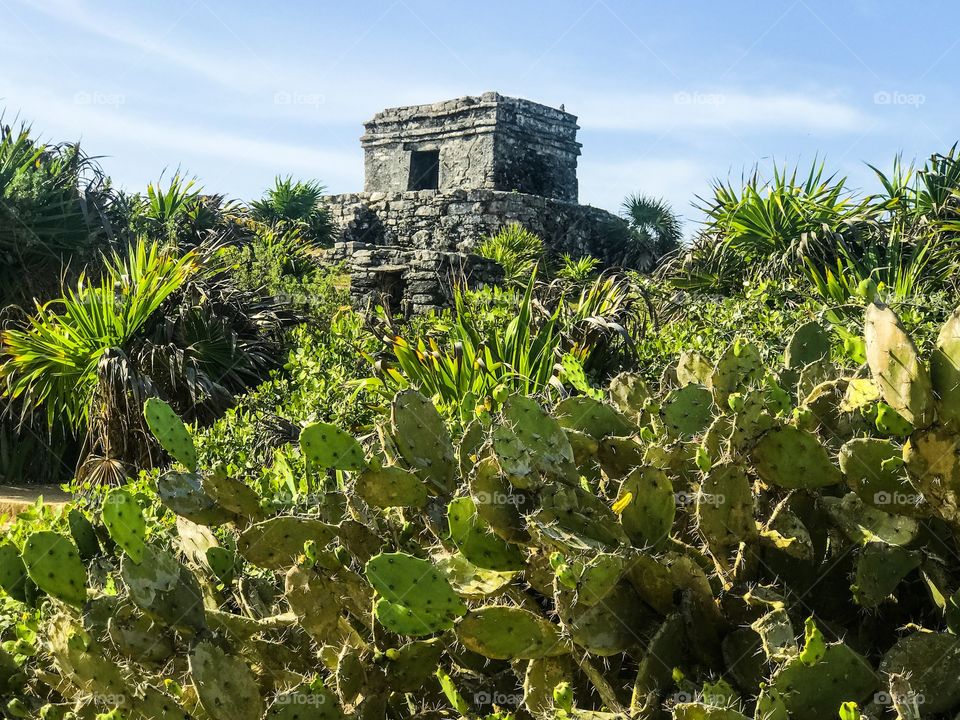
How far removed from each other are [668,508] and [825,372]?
1.06m

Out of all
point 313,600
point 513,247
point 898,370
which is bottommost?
point 313,600

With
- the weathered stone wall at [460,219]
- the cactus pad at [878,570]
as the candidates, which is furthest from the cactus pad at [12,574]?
the weathered stone wall at [460,219]

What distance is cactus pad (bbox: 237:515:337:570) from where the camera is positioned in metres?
2.54

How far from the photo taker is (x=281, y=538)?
2559mm

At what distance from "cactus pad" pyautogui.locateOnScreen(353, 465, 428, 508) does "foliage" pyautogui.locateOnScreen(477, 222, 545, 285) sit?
11.9m

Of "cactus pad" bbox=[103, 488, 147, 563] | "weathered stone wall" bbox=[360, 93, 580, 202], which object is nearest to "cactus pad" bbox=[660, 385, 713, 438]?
"cactus pad" bbox=[103, 488, 147, 563]

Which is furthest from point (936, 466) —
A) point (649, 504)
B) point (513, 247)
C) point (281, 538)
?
point (513, 247)

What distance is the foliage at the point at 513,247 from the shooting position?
15.5 meters

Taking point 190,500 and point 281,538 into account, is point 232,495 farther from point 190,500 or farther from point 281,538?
point 281,538

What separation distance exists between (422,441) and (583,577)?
855 millimetres

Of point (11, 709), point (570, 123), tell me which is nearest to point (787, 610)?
point (11, 709)

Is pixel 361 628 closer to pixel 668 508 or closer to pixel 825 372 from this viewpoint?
pixel 668 508

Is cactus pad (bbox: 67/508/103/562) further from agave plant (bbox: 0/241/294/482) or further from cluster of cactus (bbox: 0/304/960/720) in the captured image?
agave plant (bbox: 0/241/294/482)

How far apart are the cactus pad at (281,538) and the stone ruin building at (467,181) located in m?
13.6
